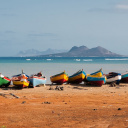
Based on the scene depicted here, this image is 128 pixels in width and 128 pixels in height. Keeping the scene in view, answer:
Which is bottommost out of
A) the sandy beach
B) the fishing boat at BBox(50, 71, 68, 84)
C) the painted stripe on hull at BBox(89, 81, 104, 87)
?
the sandy beach

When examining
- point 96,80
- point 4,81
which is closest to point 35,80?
point 4,81

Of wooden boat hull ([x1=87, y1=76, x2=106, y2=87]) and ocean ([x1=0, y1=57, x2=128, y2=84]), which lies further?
ocean ([x1=0, y1=57, x2=128, y2=84])

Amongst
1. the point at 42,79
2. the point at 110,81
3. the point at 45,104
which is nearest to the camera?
the point at 45,104

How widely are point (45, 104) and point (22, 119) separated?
3.14 metres

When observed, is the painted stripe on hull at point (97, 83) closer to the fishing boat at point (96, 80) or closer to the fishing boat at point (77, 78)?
the fishing boat at point (96, 80)

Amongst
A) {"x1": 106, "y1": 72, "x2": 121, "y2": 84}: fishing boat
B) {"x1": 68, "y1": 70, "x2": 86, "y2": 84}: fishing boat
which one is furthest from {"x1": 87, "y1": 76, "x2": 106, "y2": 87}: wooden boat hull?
{"x1": 106, "y1": 72, "x2": 121, "y2": 84}: fishing boat

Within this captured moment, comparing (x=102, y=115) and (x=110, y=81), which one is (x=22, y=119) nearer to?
(x=102, y=115)

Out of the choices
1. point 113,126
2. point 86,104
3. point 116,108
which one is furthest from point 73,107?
point 113,126

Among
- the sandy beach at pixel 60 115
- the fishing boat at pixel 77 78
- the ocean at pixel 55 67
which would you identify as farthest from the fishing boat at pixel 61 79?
the sandy beach at pixel 60 115

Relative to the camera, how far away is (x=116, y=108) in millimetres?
11586

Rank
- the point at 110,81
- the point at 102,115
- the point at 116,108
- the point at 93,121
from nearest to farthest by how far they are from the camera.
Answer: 1. the point at 93,121
2. the point at 102,115
3. the point at 116,108
4. the point at 110,81

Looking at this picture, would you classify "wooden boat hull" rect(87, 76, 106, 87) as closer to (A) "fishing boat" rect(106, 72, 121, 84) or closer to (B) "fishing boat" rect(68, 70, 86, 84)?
(B) "fishing boat" rect(68, 70, 86, 84)

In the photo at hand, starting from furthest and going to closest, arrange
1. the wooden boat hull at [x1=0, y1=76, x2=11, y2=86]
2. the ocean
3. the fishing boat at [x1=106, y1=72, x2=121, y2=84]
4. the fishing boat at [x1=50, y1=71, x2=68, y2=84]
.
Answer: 1. the ocean
2. the fishing boat at [x1=106, y1=72, x2=121, y2=84]
3. the fishing boat at [x1=50, y1=71, x2=68, y2=84]
4. the wooden boat hull at [x1=0, y1=76, x2=11, y2=86]

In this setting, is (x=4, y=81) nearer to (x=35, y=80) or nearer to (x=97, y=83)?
(x=35, y=80)
